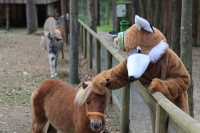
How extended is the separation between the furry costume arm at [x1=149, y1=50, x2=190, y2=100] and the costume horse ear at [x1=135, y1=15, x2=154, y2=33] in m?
0.31

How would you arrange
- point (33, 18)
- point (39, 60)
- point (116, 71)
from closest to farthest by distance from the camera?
point (116, 71), point (39, 60), point (33, 18)

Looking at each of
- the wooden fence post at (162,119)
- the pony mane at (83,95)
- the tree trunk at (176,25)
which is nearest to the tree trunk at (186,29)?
the pony mane at (83,95)

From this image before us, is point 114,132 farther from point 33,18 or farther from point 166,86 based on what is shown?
point 33,18

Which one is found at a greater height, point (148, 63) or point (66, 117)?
point (148, 63)

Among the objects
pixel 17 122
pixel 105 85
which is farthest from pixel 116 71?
pixel 17 122

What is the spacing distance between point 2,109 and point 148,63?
14.6 ft

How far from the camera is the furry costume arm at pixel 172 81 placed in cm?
360

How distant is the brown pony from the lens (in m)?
3.90

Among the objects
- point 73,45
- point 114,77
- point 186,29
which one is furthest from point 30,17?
point 114,77

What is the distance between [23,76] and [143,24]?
713 cm

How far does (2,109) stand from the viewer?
7.39m

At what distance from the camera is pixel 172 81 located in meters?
3.67

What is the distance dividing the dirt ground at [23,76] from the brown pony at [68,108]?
1.34 metres

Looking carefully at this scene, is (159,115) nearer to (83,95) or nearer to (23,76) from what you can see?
(83,95)
